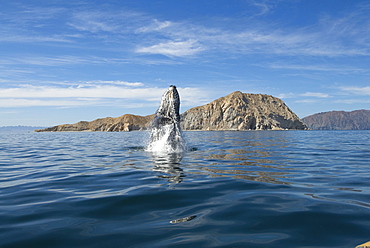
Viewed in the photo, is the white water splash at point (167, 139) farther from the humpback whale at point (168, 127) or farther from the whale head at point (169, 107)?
the whale head at point (169, 107)

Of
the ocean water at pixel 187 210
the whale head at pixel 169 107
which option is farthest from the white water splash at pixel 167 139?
the ocean water at pixel 187 210

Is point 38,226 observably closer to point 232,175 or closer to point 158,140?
point 232,175

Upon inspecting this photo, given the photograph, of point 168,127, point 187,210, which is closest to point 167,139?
point 168,127

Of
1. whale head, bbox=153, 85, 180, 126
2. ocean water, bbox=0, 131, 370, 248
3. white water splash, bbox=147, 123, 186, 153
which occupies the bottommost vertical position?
ocean water, bbox=0, 131, 370, 248

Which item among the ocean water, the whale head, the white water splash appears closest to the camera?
the ocean water

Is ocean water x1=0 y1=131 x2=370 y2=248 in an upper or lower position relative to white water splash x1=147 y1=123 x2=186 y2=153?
lower

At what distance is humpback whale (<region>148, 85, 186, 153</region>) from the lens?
17.7 m

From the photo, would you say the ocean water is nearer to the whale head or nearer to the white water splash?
the whale head

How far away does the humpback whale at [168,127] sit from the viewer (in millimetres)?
17656

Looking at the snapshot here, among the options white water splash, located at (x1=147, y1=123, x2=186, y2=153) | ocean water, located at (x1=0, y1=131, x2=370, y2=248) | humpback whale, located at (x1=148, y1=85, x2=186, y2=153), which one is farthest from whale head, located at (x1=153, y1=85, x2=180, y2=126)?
ocean water, located at (x1=0, y1=131, x2=370, y2=248)

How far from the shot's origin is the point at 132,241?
13.4ft

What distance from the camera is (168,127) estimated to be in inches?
720

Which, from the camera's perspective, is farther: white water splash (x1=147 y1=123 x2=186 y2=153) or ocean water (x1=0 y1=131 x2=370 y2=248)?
white water splash (x1=147 y1=123 x2=186 y2=153)

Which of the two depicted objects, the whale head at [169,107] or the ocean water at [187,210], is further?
the whale head at [169,107]
